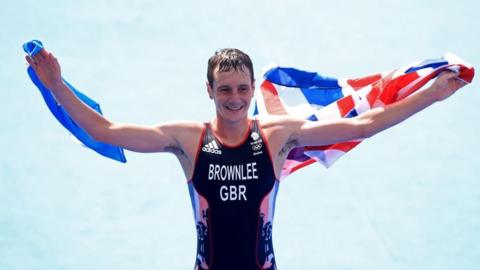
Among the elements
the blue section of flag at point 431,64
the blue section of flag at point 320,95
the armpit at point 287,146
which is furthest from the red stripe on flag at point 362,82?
the armpit at point 287,146

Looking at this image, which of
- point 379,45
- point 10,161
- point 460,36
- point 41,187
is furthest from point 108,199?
point 460,36

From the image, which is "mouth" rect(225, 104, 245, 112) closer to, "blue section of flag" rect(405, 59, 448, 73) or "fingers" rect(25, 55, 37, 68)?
"fingers" rect(25, 55, 37, 68)

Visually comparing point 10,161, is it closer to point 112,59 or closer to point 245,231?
point 112,59

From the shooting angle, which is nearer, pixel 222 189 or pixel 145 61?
pixel 222 189

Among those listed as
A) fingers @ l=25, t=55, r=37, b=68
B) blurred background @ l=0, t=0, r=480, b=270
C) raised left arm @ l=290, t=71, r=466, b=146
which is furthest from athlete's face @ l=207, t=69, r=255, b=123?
blurred background @ l=0, t=0, r=480, b=270

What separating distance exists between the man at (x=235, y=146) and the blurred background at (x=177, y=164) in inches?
94.7

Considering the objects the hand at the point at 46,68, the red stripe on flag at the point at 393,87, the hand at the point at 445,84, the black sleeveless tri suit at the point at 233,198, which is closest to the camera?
the hand at the point at 46,68

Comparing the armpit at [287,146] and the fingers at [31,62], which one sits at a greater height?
the fingers at [31,62]

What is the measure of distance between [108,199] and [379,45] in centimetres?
451

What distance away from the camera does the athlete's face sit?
160 inches

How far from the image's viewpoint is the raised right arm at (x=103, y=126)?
12.9 ft

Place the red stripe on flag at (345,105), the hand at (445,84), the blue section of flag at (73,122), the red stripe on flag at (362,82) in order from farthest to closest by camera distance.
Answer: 1. the red stripe on flag at (362,82)
2. the red stripe on flag at (345,105)
3. the blue section of flag at (73,122)
4. the hand at (445,84)

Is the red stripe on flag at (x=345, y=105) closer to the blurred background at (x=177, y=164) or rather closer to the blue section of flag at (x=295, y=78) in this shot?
the blue section of flag at (x=295, y=78)

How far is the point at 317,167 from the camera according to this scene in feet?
26.7
